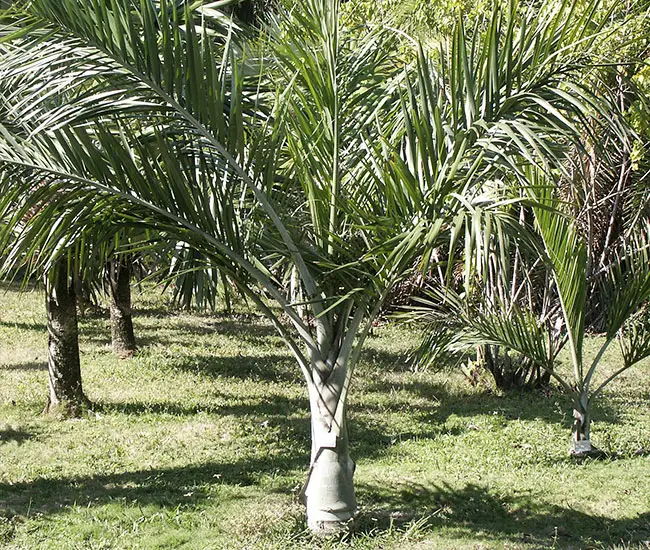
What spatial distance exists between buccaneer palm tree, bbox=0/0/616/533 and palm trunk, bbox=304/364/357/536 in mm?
10

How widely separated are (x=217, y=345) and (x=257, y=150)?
9021mm

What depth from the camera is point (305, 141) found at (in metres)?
5.08

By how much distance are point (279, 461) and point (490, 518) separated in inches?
89.1

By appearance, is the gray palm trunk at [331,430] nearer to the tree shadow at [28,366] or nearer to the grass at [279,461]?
the grass at [279,461]

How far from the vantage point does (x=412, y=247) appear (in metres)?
A: 4.61

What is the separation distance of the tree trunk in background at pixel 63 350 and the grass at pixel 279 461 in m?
0.22

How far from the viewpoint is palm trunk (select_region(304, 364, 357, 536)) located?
524 cm

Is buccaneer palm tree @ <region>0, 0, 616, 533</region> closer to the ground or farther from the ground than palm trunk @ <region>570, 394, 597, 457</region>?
farther from the ground

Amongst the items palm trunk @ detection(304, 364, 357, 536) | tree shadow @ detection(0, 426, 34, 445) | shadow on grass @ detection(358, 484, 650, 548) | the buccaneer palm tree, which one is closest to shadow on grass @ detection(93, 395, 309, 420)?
tree shadow @ detection(0, 426, 34, 445)

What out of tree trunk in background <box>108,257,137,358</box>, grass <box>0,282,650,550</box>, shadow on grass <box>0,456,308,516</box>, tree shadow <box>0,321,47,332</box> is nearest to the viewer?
grass <box>0,282,650,550</box>

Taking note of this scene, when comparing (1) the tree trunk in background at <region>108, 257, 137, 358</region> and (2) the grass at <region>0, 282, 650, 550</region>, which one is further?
(1) the tree trunk in background at <region>108, 257, 137, 358</region>

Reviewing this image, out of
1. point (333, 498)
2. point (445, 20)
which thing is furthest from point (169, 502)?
point (445, 20)

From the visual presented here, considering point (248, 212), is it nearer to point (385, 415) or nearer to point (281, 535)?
point (281, 535)

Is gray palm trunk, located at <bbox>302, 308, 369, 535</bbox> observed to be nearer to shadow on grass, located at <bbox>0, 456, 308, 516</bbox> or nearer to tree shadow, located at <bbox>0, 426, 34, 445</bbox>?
shadow on grass, located at <bbox>0, 456, 308, 516</bbox>
